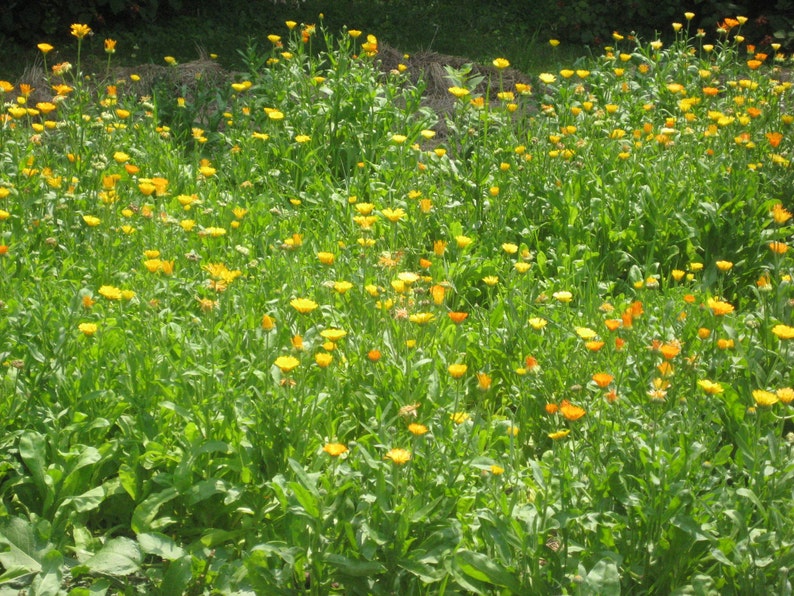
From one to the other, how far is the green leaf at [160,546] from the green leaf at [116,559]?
33 mm

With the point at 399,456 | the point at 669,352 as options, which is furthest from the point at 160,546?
the point at 669,352

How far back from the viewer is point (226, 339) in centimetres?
293

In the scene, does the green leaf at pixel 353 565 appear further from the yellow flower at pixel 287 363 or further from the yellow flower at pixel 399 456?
the yellow flower at pixel 287 363

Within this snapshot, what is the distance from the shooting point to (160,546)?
2.38 metres

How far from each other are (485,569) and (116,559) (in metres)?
0.87

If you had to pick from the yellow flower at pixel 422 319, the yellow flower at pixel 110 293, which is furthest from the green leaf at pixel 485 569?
the yellow flower at pixel 110 293

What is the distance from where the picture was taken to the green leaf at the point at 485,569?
2258mm

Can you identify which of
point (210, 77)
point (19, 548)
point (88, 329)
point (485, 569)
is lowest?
point (19, 548)

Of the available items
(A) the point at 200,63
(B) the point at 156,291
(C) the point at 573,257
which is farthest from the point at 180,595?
(A) the point at 200,63

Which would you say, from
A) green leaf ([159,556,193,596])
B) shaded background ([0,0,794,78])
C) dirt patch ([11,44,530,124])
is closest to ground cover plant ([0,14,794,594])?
green leaf ([159,556,193,596])

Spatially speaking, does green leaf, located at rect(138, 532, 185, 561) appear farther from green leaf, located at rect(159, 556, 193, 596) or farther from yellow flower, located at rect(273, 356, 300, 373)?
yellow flower, located at rect(273, 356, 300, 373)

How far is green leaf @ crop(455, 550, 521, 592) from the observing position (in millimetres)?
2258

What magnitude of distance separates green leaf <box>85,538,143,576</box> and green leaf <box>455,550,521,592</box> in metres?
0.76

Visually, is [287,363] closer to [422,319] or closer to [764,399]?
[422,319]
